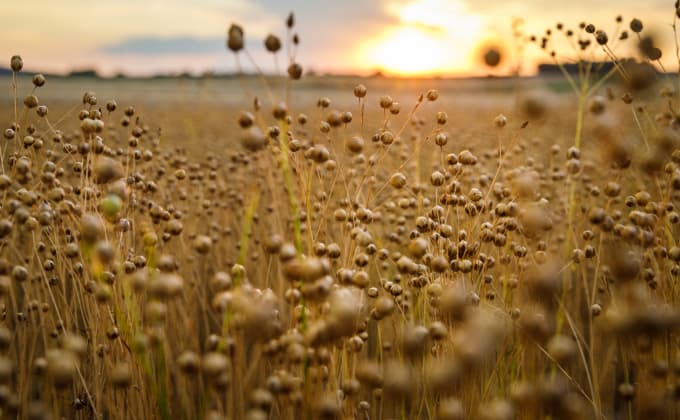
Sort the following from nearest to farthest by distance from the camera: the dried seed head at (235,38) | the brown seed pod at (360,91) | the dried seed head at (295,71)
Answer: the dried seed head at (235,38) → the dried seed head at (295,71) → the brown seed pod at (360,91)

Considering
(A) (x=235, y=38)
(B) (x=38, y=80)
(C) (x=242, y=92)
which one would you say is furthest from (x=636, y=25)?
(C) (x=242, y=92)

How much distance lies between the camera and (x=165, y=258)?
996 mm

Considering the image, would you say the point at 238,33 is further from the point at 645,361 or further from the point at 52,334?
the point at 645,361

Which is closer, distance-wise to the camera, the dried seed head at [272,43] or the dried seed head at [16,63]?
the dried seed head at [272,43]

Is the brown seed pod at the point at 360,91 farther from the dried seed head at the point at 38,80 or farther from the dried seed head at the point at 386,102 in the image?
the dried seed head at the point at 38,80

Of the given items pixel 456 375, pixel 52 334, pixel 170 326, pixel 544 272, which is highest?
pixel 544 272

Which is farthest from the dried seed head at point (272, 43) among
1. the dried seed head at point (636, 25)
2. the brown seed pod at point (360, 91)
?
the dried seed head at point (636, 25)

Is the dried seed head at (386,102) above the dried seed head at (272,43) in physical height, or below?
below

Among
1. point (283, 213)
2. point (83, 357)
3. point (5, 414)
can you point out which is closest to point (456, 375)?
point (5, 414)

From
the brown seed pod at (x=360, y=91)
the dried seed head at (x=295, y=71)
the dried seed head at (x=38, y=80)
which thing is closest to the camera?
the dried seed head at (x=295, y=71)

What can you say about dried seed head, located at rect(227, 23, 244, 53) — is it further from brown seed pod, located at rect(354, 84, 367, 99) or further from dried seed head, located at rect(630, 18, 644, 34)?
dried seed head, located at rect(630, 18, 644, 34)

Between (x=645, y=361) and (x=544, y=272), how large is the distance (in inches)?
22.0

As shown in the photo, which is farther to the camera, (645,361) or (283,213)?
(283,213)

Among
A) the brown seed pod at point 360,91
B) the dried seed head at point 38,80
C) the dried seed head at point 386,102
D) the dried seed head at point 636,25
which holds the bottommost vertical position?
the dried seed head at point 386,102
